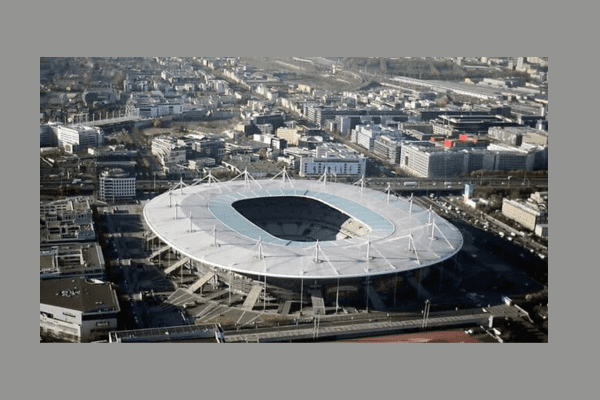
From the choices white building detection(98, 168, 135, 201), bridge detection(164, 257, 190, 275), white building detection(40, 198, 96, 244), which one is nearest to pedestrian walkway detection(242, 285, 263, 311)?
bridge detection(164, 257, 190, 275)

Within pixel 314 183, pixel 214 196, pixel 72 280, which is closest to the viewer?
pixel 72 280


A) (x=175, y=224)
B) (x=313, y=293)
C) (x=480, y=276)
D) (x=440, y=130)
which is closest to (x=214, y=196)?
(x=175, y=224)

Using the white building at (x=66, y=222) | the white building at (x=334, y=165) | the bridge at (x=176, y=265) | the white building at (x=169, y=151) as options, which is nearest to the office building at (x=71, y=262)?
the white building at (x=66, y=222)

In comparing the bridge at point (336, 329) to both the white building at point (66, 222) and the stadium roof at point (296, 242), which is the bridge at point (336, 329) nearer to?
the stadium roof at point (296, 242)

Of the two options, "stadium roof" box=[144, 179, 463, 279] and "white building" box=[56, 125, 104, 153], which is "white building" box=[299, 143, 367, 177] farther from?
"white building" box=[56, 125, 104, 153]

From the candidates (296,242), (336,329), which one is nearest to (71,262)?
(296,242)

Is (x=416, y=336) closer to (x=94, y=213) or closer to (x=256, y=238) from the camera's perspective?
(x=256, y=238)
